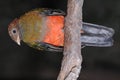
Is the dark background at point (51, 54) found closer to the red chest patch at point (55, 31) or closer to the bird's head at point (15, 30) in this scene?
the bird's head at point (15, 30)

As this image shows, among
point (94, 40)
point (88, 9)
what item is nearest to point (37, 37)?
point (94, 40)

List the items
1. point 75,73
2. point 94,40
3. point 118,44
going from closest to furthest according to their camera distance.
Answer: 1. point 75,73
2. point 94,40
3. point 118,44

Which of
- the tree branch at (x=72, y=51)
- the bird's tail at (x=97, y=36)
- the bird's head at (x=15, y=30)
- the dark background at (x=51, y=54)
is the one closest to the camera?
the tree branch at (x=72, y=51)

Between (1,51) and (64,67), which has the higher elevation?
(64,67)

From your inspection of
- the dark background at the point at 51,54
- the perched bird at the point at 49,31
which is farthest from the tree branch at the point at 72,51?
the dark background at the point at 51,54

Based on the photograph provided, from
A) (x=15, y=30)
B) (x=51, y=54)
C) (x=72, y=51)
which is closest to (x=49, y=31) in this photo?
(x=15, y=30)

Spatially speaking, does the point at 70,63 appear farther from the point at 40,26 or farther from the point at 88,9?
the point at 88,9

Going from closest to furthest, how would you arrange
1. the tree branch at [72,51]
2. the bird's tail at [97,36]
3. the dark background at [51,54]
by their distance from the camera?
the tree branch at [72,51] < the bird's tail at [97,36] < the dark background at [51,54]
